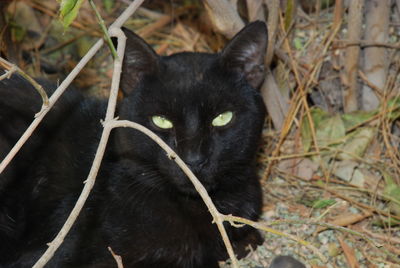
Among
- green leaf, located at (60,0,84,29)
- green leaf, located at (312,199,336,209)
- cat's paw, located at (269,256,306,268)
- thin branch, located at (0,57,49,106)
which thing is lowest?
green leaf, located at (312,199,336,209)

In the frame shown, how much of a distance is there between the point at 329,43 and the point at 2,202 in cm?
178

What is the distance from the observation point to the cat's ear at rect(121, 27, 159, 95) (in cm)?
225

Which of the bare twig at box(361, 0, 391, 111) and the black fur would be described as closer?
the black fur

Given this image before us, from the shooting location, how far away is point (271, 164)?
306 cm

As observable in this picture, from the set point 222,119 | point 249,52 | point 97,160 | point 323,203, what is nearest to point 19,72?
point 97,160

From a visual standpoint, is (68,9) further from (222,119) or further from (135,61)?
(222,119)

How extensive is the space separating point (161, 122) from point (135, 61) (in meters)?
0.27

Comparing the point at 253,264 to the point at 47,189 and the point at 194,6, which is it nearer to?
the point at 47,189

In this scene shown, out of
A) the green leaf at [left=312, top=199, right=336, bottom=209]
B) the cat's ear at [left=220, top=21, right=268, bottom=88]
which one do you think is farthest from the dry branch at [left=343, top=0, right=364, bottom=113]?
the cat's ear at [left=220, top=21, right=268, bottom=88]

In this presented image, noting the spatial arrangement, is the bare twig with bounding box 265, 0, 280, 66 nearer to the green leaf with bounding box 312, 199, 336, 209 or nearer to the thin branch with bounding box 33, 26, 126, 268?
the green leaf with bounding box 312, 199, 336, 209

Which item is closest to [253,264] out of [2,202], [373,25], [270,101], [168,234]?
[168,234]

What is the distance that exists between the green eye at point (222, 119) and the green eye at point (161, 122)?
172 mm

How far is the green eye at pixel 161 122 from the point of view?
2.23m

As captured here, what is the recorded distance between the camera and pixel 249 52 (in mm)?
2340
